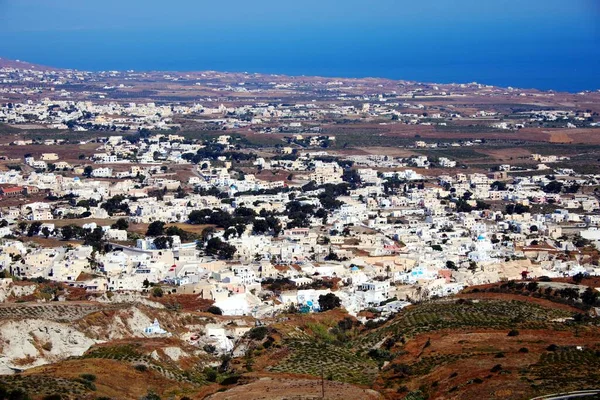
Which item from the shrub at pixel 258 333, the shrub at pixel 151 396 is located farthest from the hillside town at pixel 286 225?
the shrub at pixel 151 396

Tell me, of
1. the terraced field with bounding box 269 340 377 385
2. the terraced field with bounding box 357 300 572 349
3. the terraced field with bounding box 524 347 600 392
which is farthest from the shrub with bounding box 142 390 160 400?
the terraced field with bounding box 357 300 572 349

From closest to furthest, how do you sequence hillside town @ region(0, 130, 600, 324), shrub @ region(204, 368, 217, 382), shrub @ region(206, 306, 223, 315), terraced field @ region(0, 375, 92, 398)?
1. terraced field @ region(0, 375, 92, 398)
2. shrub @ region(204, 368, 217, 382)
3. shrub @ region(206, 306, 223, 315)
4. hillside town @ region(0, 130, 600, 324)

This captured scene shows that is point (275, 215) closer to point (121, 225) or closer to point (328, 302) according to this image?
point (121, 225)

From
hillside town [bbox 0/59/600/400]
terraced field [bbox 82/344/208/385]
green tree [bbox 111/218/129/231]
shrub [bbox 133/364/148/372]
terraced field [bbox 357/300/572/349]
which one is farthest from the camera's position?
green tree [bbox 111/218/129/231]

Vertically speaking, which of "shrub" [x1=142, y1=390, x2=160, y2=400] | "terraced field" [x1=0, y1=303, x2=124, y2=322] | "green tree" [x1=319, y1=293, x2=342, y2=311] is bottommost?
"green tree" [x1=319, y1=293, x2=342, y2=311]

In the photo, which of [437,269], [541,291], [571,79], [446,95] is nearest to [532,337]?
[541,291]

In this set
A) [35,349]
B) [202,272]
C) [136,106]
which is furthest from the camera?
[136,106]

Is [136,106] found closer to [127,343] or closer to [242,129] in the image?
[242,129]

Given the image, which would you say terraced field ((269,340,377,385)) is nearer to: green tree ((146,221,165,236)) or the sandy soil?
the sandy soil
